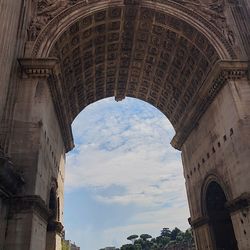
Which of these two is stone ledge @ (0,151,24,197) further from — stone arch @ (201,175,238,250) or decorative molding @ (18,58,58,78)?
stone arch @ (201,175,238,250)

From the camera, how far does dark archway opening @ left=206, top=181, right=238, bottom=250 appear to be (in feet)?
63.3

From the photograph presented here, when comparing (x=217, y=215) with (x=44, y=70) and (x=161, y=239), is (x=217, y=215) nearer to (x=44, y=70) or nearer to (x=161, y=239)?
(x=44, y=70)

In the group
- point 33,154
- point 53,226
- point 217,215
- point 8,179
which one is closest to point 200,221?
point 217,215

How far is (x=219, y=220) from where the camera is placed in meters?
19.8

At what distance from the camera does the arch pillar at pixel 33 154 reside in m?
12.0

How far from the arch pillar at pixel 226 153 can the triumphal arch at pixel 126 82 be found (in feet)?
0.21

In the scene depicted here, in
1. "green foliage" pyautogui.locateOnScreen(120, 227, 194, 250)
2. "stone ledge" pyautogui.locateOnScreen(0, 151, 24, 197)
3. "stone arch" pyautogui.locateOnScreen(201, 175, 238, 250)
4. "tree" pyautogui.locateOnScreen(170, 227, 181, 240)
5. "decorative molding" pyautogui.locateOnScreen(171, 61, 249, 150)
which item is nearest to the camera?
"stone ledge" pyautogui.locateOnScreen(0, 151, 24, 197)

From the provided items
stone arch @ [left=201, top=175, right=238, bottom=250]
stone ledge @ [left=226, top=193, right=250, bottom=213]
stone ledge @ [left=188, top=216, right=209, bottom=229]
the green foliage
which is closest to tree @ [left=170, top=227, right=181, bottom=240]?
the green foliage

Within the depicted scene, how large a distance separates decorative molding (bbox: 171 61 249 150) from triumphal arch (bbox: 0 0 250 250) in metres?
0.06

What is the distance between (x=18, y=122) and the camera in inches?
553

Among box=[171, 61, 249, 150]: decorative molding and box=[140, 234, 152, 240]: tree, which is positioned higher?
box=[140, 234, 152, 240]: tree

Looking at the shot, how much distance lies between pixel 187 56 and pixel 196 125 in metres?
5.05

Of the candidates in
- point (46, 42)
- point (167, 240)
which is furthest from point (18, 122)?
point (167, 240)

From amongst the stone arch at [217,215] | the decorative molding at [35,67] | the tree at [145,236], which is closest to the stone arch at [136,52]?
the decorative molding at [35,67]
